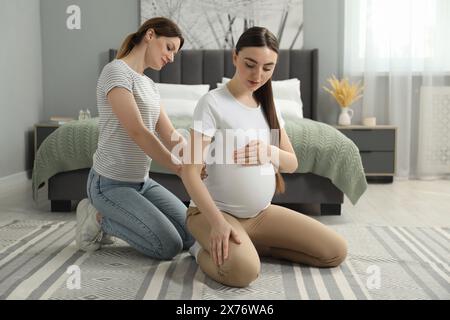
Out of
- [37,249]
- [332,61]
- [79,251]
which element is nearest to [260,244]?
[79,251]

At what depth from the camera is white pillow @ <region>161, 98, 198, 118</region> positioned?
14.4 feet

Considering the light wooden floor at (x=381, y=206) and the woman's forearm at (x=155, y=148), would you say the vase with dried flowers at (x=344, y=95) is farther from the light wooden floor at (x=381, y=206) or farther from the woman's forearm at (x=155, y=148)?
the woman's forearm at (x=155, y=148)

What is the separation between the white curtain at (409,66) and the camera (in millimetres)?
5133

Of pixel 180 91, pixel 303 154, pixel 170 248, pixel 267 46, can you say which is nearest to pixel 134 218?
pixel 170 248

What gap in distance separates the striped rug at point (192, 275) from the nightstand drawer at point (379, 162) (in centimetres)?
213

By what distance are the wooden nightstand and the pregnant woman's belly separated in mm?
2865

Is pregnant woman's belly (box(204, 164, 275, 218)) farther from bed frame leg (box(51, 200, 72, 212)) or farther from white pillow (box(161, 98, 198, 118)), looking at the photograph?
white pillow (box(161, 98, 198, 118))

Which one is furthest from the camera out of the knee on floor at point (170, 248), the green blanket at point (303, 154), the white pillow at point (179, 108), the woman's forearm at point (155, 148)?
the white pillow at point (179, 108)

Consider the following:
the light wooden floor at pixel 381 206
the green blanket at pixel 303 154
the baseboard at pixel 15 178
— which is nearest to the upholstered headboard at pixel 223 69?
the light wooden floor at pixel 381 206

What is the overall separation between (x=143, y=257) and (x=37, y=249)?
507mm

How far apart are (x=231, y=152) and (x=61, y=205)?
1780 mm

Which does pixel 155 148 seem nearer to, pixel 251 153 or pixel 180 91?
pixel 251 153

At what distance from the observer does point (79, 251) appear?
243 centimetres
